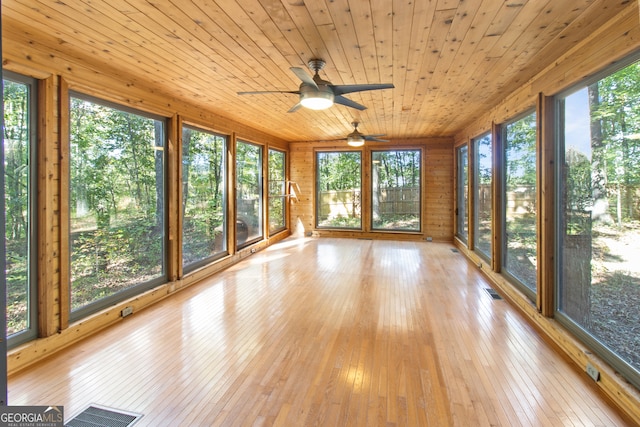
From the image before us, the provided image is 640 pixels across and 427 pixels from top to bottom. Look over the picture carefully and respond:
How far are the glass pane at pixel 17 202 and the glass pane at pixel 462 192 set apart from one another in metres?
6.88

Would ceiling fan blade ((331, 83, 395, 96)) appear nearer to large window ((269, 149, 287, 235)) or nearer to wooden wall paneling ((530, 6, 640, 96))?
wooden wall paneling ((530, 6, 640, 96))

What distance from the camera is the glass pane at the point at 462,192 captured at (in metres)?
7.06

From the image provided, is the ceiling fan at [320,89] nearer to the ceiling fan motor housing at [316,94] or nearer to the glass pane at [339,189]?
the ceiling fan motor housing at [316,94]

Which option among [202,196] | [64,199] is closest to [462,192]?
[202,196]

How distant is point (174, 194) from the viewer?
14.4 feet

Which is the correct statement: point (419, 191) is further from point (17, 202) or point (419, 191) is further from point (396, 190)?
point (17, 202)

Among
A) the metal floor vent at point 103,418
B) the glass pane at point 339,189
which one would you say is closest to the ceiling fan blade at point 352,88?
the metal floor vent at point 103,418

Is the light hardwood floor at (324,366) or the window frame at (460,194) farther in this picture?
the window frame at (460,194)

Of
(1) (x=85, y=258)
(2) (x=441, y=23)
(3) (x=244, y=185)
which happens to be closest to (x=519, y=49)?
(2) (x=441, y=23)

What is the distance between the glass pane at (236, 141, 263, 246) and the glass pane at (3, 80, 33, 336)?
11.9 feet

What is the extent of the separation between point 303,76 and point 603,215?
2.56 meters

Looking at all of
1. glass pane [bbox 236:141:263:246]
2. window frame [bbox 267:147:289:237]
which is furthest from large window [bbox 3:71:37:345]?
window frame [bbox 267:147:289:237]

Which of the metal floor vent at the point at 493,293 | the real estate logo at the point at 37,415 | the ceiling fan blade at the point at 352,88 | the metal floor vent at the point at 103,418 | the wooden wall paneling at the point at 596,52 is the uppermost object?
the wooden wall paneling at the point at 596,52

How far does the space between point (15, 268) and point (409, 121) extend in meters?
5.79
